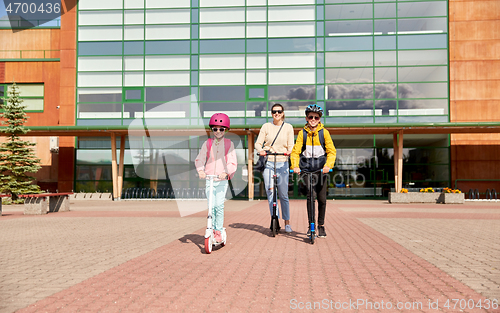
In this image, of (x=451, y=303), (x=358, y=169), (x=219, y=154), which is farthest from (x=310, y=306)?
(x=358, y=169)

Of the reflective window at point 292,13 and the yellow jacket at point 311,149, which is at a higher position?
the reflective window at point 292,13

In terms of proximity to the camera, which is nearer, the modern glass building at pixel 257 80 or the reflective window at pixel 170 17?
the modern glass building at pixel 257 80

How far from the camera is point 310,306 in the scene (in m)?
3.42

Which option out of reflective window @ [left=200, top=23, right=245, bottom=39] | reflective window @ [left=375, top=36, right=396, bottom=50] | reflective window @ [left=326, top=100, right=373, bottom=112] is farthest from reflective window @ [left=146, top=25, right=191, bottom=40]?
reflective window @ [left=375, top=36, right=396, bottom=50]

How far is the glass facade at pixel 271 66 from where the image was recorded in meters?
23.6

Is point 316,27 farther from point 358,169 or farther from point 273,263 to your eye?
point 273,263

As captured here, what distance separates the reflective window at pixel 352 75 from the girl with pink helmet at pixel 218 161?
18.9 metres

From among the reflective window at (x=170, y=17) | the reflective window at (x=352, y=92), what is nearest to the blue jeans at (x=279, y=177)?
the reflective window at (x=352, y=92)

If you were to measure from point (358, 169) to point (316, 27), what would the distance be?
861cm

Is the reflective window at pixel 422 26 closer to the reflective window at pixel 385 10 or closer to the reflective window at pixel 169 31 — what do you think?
the reflective window at pixel 385 10

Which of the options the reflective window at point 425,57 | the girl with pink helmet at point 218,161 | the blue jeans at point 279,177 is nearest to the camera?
→ the girl with pink helmet at point 218,161

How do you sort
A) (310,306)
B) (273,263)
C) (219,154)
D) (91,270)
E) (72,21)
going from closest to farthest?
1. (310,306)
2. (91,270)
3. (273,263)
4. (219,154)
5. (72,21)

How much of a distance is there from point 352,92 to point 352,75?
3.23 ft

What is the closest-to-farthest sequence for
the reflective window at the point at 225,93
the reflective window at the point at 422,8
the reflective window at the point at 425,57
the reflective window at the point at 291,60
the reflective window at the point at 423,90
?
the reflective window at the point at 423,90
the reflective window at the point at 425,57
the reflective window at the point at 422,8
the reflective window at the point at 291,60
the reflective window at the point at 225,93
